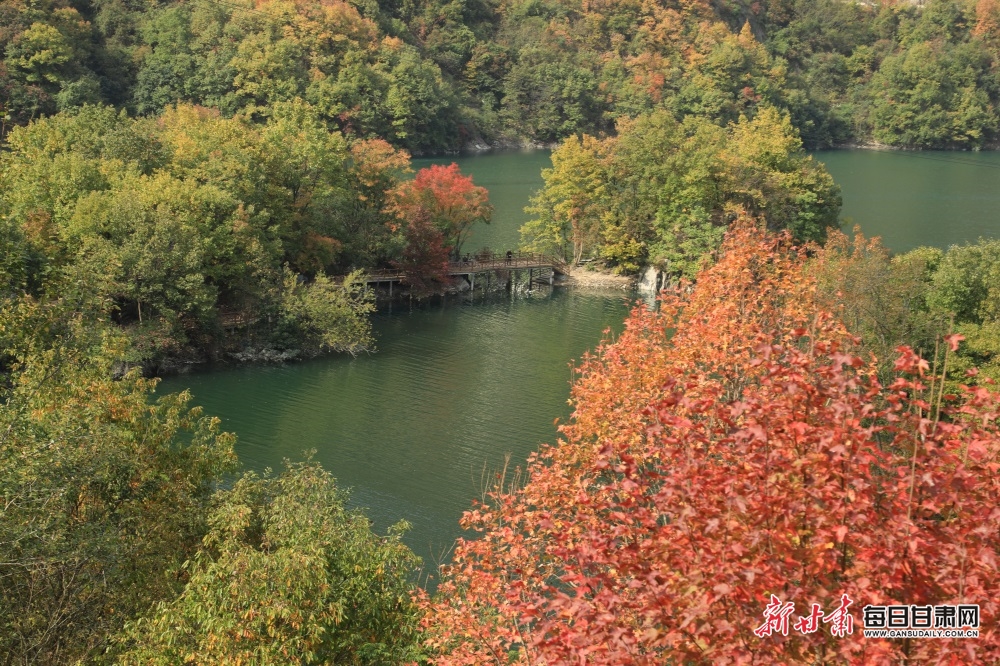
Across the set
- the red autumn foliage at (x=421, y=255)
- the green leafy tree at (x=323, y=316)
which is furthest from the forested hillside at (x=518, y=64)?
the green leafy tree at (x=323, y=316)

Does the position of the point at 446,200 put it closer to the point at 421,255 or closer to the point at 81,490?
the point at 421,255

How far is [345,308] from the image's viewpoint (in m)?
35.4

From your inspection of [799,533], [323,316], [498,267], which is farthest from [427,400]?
[799,533]

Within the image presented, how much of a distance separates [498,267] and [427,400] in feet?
52.0

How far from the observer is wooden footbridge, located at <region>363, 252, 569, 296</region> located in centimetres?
4300

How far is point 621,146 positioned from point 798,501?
145ft

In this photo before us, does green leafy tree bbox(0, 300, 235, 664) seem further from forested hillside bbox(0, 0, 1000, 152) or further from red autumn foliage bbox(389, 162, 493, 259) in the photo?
forested hillside bbox(0, 0, 1000, 152)

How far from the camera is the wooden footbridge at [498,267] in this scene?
43.0 metres

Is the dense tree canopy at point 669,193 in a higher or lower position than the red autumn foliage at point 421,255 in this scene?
higher

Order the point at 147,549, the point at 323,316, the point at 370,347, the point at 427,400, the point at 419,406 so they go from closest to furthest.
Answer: the point at 147,549 < the point at 419,406 < the point at 427,400 < the point at 323,316 < the point at 370,347

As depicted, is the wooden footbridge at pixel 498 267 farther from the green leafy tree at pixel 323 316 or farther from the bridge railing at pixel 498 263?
the green leafy tree at pixel 323 316

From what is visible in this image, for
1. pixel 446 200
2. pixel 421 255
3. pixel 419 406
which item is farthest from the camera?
pixel 446 200

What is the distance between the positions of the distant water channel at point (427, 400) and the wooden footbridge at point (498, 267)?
54.2 inches

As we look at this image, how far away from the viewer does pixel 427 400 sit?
102 ft
